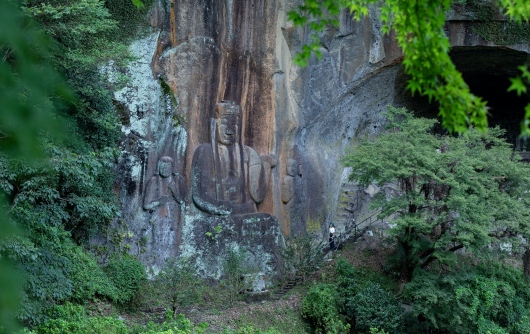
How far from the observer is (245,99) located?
59.0 feet

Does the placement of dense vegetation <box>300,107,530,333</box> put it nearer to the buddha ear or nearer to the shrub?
the shrub

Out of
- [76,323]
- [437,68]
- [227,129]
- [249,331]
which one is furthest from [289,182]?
[437,68]

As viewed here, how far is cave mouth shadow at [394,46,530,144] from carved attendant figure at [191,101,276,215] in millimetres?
6737

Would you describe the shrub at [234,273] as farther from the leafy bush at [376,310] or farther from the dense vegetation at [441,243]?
the leafy bush at [376,310]

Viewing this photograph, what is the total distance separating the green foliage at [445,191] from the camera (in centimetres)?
1519

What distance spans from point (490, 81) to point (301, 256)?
11491 millimetres

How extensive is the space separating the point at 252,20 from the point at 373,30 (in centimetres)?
444

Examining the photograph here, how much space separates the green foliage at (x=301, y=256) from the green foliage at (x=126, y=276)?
4129mm

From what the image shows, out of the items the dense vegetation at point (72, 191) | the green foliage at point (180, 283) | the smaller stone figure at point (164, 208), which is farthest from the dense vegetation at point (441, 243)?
the dense vegetation at point (72, 191)

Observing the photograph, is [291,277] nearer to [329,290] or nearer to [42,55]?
[329,290]

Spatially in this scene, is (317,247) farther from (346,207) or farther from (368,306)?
(346,207)

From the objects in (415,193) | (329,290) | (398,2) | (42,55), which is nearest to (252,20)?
Result: (415,193)

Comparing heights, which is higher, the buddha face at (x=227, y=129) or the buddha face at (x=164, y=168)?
the buddha face at (x=227, y=129)

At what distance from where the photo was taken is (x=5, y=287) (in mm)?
2896
